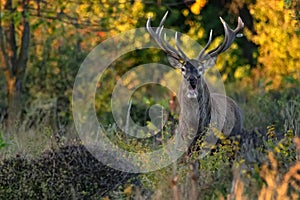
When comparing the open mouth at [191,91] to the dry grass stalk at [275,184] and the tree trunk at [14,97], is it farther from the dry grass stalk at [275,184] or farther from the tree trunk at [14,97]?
the tree trunk at [14,97]

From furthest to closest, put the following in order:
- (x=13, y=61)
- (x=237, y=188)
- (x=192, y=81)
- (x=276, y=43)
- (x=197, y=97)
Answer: (x=276, y=43) < (x=13, y=61) < (x=197, y=97) < (x=192, y=81) < (x=237, y=188)

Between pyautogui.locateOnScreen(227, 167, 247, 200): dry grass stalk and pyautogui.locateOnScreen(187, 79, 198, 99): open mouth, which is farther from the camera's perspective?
pyautogui.locateOnScreen(187, 79, 198, 99): open mouth

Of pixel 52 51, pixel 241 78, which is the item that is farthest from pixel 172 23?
pixel 52 51

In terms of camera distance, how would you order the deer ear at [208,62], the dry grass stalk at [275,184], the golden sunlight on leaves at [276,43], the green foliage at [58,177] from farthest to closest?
the golden sunlight on leaves at [276,43] < the deer ear at [208,62] < the green foliage at [58,177] < the dry grass stalk at [275,184]

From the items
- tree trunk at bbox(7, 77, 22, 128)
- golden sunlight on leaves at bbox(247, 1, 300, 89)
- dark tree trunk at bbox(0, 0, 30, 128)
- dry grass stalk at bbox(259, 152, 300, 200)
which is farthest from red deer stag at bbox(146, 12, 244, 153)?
tree trunk at bbox(7, 77, 22, 128)

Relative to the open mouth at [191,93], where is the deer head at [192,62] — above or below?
above

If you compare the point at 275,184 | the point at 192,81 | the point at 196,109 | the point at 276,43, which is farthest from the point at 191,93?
the point at 276,43

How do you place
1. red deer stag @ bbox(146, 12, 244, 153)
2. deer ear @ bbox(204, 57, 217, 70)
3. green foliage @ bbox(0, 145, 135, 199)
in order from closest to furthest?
1. green foliage @ bbox(0, 145, 135, 199)
2. red deer stag @ bbox(146, 12, 244, 153)
3. deer ear @ bbox(204, 57, 217, 70)

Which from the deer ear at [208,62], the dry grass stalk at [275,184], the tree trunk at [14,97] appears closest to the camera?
the dry grass stalk at [275,184]

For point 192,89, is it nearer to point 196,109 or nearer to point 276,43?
point 196,109

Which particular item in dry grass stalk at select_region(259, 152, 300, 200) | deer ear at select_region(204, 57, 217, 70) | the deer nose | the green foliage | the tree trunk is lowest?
the tree trunk

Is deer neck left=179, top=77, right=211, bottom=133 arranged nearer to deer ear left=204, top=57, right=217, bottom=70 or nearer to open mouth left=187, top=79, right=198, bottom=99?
open mouth left=187, top=79, right=198, bottom=99

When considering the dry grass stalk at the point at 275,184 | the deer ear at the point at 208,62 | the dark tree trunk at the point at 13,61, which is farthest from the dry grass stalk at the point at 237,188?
the dark tree trunk at the point at 13,61

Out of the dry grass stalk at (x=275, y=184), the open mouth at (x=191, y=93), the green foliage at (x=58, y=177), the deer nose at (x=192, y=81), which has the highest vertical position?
the dry grass stalk at (x=275, y=184)
